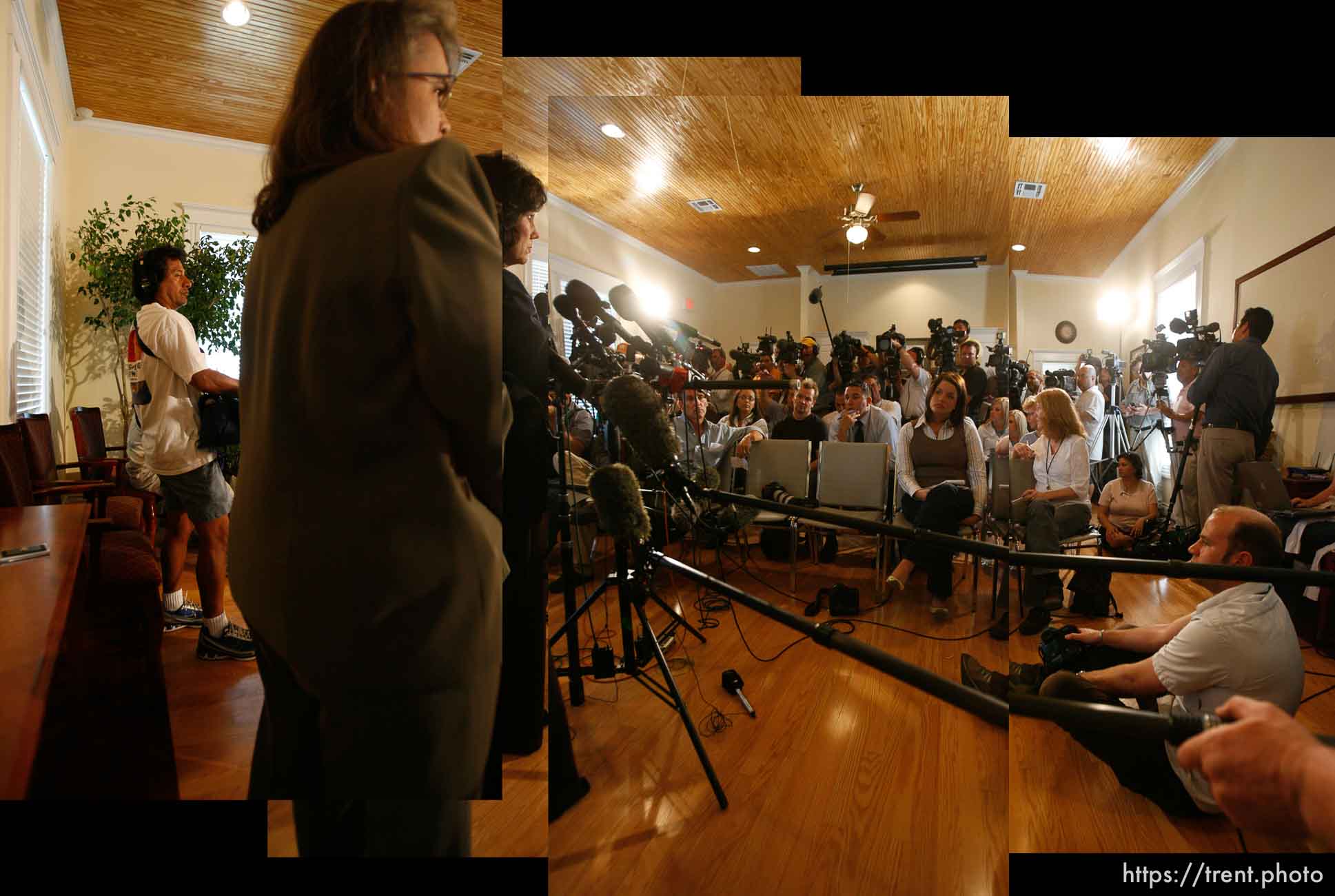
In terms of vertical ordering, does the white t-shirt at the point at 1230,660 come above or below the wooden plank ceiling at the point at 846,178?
below

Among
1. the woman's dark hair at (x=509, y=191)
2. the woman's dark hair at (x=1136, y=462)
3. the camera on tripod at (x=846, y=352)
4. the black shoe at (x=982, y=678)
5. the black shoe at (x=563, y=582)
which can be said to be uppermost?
the woman's dark hair at (x=509, y=191)

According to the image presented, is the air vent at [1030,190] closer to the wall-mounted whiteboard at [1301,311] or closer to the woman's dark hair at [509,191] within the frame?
the wall-mounted whiteboard at [1301,311]

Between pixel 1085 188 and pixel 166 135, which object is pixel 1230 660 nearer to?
pixel 1085 188

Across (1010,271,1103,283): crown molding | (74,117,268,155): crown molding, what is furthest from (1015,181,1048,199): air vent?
(74,117,268,155): crown molding

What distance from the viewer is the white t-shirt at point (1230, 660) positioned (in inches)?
31.1

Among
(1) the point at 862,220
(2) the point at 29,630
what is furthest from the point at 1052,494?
(2) the point at 29,630

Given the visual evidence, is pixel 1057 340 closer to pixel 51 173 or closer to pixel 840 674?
pixel 840 674

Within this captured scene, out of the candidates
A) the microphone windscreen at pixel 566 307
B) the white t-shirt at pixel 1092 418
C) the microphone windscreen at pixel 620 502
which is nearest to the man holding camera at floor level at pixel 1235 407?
the white t-shirt at pixel 1092 418

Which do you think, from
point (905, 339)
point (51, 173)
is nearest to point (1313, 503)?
point (905, 339)

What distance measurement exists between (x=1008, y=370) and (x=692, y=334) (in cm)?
49

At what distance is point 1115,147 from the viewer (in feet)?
3.06

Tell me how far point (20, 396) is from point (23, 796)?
133 inches

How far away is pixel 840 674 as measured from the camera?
38.7 inches

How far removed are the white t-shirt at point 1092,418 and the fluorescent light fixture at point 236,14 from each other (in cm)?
186
